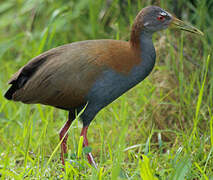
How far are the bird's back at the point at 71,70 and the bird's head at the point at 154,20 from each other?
0.23 m

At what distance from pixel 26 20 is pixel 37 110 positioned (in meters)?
2.17

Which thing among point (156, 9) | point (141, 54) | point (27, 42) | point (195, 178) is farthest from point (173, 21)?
point (27, 42)

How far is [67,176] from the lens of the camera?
288 cm

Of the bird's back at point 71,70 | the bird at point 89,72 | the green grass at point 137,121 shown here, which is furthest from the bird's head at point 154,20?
the green grass at point 137,121

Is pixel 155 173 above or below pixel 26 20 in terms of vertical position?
below

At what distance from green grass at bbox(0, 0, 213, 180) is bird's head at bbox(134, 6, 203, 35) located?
14.5 inches

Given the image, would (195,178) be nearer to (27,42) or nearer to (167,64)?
(167,64)

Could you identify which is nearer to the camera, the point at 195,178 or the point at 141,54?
the point at 195,178

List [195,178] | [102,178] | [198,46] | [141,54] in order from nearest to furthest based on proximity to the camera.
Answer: [102,178] < [195,178] < [141,54] < [198,46]

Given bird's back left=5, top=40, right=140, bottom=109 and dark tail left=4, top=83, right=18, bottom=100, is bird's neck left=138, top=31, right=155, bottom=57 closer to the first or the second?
bird's back left=5, top=40, right=140, bottom=109

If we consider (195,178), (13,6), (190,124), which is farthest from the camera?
(13,6)

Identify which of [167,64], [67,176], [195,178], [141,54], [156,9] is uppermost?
[156,9]

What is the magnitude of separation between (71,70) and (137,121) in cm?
99

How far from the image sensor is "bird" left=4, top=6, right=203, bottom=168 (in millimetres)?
3309
